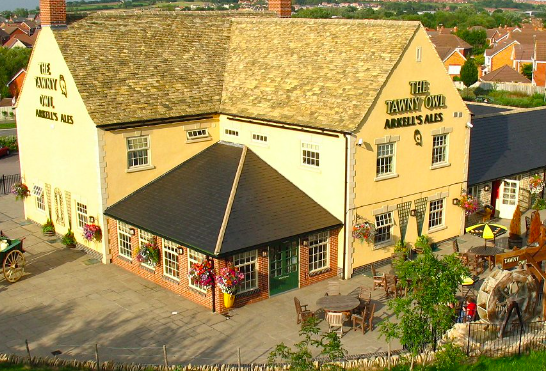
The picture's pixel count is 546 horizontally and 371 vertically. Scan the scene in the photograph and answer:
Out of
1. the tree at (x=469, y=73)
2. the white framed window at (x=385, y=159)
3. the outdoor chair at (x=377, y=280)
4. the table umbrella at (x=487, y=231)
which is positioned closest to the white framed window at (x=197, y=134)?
the white framed window at (x=385, y=159)

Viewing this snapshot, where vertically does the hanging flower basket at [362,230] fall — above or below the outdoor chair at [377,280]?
above

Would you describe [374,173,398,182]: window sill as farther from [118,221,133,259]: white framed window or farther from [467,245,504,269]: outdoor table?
[118,221,133,259]: white framed window

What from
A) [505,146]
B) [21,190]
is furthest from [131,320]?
[505,146]

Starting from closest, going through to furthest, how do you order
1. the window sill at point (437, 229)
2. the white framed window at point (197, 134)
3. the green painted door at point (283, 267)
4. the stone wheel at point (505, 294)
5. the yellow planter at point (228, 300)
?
1. the stone wheel at point (505, 294)
2. the yellow planter at point (228, 300)
3. the green painted door at point (283, 267)
4. the window sill at point (437, 229)
5. the white framed window at point (197, 134)

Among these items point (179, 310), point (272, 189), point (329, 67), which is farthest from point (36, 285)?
point (329, 67)

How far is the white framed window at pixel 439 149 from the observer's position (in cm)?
2844

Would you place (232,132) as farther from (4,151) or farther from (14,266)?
(4,151)

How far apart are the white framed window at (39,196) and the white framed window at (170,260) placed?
10072mm

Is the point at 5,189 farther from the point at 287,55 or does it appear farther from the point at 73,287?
the point at 287,55

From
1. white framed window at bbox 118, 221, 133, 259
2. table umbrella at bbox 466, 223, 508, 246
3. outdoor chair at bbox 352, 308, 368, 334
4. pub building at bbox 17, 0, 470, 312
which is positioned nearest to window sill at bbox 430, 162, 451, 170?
pub building at bbox 17, 0, 470, 312

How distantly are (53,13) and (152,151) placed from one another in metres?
7.15

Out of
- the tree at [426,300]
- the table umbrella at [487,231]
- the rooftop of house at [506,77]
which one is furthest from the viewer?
the rooftop of house at [506,77]

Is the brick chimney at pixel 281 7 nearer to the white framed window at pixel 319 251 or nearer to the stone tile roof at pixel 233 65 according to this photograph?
the stone tile roof at pixel 233 65

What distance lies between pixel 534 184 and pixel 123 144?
20.8 metres
